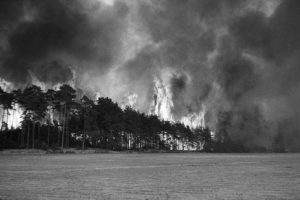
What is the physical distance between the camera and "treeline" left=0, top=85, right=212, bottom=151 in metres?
96.9

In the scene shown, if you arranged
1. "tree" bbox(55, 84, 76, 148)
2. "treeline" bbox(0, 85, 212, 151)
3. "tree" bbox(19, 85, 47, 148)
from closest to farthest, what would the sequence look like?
"tree" bbox(19, 85, 47, 148) → "treeline" bbox(0, 85, 212, 151) → "tree" bbox(55, 84, 76, 148)

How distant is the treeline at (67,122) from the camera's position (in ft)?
318

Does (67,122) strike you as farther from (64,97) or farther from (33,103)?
(33,103)

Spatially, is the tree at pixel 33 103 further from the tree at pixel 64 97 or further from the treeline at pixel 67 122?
the tree at pixel 64 97

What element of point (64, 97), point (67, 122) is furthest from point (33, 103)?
point (67, 122)

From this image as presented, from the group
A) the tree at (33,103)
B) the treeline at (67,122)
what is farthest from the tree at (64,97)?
the tree at (33,103)

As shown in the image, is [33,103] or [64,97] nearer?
[33,103]

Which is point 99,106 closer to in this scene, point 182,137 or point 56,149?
point 56,149

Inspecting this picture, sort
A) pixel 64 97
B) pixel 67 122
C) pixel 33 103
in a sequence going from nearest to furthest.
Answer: pixel 33 103
pixel 64 97
pixel 67 122

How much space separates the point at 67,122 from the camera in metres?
109

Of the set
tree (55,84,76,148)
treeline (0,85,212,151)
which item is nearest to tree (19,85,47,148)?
treeline (0,85,212,151)

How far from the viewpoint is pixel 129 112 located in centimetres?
13938

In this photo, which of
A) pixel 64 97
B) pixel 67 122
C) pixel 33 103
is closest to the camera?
pixel 33 103

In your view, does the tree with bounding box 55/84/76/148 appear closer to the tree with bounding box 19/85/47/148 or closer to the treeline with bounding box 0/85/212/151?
the treeline with bounding box 0/85/212/151
